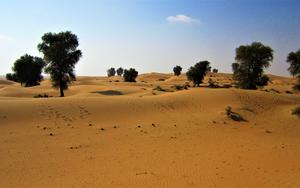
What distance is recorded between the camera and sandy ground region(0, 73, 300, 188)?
39.4 ft

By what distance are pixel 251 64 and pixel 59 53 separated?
81.1 feet

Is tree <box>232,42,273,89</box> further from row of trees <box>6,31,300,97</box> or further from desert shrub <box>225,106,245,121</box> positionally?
desert shrub <box>225,106,245,121</box>

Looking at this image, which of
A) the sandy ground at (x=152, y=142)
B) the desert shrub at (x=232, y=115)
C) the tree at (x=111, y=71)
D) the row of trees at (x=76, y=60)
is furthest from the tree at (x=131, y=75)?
the tree at (x=111, y=71)

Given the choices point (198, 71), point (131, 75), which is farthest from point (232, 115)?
point (131, 75)

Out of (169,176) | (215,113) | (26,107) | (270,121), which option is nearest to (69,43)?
(26,107)

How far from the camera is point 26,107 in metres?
24.8

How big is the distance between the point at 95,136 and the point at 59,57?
24.1 meters

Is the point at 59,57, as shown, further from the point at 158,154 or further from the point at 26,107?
the point at 158,154

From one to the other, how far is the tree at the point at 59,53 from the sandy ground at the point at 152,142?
1464 centimetres

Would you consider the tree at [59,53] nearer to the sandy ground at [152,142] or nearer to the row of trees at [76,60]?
the row of trees at [76,60]

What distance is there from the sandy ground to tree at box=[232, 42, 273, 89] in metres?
12.7

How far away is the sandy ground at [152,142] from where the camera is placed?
12016 mm

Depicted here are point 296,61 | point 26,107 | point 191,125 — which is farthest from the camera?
point 296,61

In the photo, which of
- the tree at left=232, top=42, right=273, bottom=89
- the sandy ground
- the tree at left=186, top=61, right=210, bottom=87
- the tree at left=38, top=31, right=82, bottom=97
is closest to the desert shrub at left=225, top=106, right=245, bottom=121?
the sandy ground
